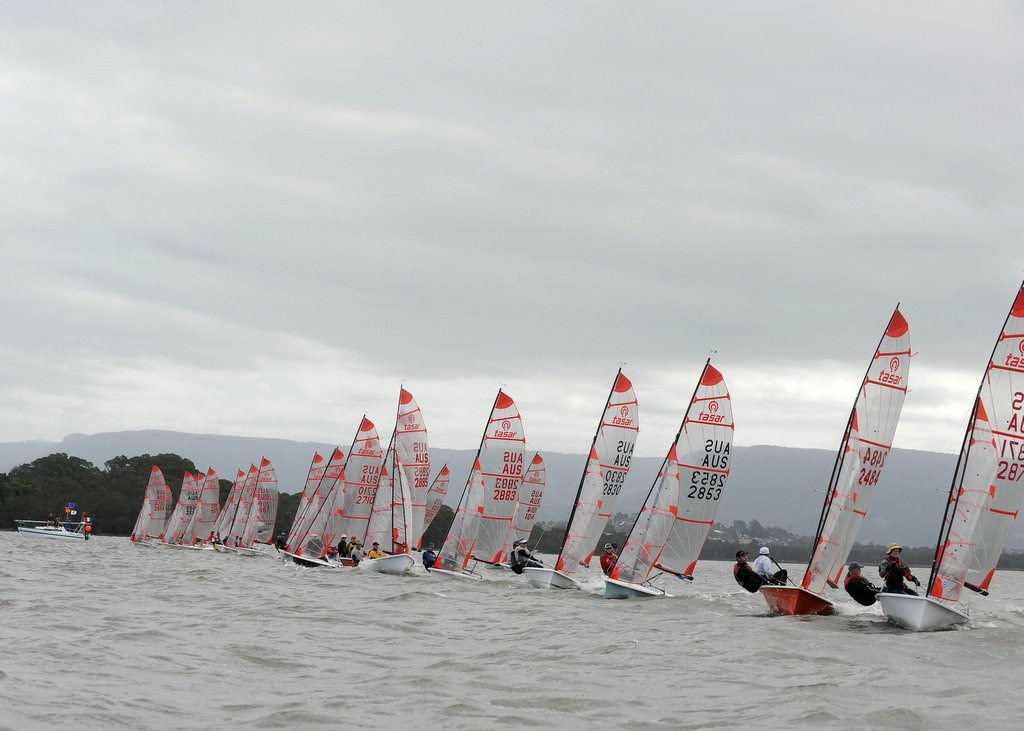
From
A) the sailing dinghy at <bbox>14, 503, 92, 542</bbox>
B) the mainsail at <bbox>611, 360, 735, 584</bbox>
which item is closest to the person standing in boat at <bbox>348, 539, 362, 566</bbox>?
→ the mainsail at <bbox>611, 360, 735, 584</bbox>

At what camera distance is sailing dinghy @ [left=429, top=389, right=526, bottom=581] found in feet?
128

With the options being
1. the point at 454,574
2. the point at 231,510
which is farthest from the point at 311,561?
the point at 231,510

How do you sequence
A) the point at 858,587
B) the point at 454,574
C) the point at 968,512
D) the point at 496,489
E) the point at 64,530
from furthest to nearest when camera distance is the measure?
the point at 64,530, the point at 496,489, the point at 454,574, the point at 858,587, the point at 968,512

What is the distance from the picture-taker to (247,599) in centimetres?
2533

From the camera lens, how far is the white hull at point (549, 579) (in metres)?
33.7

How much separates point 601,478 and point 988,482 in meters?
14.1

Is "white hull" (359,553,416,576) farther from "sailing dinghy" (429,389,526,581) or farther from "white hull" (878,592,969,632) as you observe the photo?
"white hull" (878,592,969,632)

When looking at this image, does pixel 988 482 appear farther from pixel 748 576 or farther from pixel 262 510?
pixel 262 510

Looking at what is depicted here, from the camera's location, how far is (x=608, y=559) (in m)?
32.6

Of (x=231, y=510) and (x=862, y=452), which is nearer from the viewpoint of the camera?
(x=862, y=452)

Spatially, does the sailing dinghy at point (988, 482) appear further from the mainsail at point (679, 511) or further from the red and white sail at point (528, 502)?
the red and white sail at point (528, 502)

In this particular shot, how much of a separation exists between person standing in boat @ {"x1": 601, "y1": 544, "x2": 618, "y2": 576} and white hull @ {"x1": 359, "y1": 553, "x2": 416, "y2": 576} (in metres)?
7.98

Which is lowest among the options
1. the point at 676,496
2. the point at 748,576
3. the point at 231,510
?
the point at 231,510

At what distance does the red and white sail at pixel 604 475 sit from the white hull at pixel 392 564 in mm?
6001
